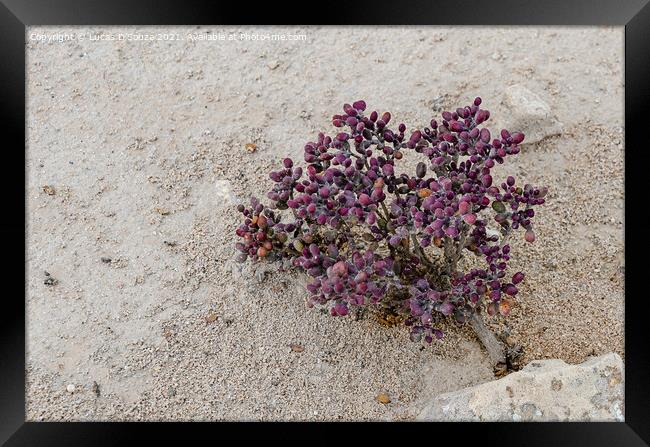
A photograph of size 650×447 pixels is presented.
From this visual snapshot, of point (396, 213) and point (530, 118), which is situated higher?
point (396, 213)

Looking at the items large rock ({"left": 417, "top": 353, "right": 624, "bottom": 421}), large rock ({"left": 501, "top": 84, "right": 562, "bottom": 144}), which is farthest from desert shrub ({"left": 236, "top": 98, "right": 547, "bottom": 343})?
large rock ({"left": 501, "top": 84, "right": 562, "bottom": 144})

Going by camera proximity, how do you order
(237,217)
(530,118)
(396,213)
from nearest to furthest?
(396,213) < (237,217) < (530,118)

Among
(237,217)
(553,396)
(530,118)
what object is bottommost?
(553,396)

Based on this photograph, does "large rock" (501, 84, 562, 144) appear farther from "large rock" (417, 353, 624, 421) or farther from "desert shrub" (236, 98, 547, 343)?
A: "large rock" (417, 353, 624, 421)

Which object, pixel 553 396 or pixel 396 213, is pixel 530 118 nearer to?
pixel 396 213

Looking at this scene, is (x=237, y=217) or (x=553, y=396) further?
(x=237, y=217)
